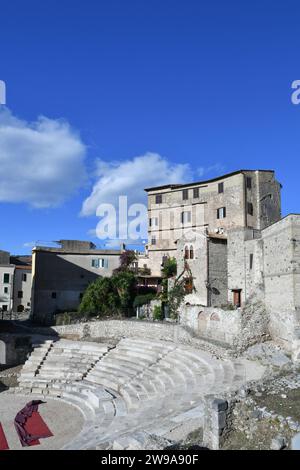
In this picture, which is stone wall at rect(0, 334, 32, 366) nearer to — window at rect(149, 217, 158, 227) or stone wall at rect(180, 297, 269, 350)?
stone wall at rect(180, 297, 269, 350)

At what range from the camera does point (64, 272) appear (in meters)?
39.7

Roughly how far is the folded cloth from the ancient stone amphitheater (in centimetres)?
93

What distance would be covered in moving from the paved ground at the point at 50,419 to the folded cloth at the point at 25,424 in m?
0.20

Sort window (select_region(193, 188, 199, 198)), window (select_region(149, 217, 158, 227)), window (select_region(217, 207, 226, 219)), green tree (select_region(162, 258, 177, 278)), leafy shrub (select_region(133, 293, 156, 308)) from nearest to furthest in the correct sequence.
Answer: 1. leafy shrub (select_region(133, 293, 156, 308))
2. green tree (select_region(162, 258, 177, 278))
3. window (select_region(217, 207, 226, 219))
4. window (select_region(193, 188, 199, 198))
5. window (select_region(149, 217, 158, 227))

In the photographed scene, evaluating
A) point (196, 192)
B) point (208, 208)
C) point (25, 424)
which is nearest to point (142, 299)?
point (208, 208)

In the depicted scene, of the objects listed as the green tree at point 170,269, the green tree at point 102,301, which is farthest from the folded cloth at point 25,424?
the green tree at point 170,269

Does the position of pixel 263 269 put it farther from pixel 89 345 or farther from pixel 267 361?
pixel 89 345

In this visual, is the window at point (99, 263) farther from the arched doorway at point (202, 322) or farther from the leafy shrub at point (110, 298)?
the arched doorway at point (202, 322)

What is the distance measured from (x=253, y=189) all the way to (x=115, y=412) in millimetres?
25139

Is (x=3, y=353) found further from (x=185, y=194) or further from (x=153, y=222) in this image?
(x=185, y=194)

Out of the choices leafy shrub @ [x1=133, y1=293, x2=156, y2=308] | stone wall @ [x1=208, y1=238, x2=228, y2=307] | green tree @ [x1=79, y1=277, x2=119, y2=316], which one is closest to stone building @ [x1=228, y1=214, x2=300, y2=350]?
stone wall @ [x1=208, y1=238, x2=228, y2=307]

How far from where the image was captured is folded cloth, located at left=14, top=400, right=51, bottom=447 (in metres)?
14.8

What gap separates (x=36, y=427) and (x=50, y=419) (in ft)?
3.78

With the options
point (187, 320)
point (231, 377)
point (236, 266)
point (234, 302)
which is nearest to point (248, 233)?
point (236, 266)
